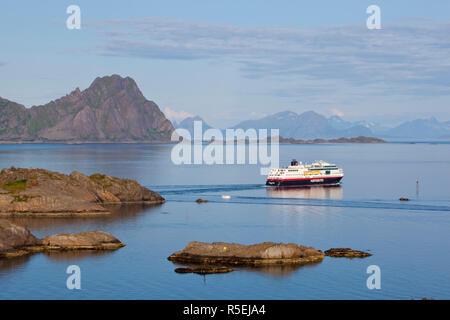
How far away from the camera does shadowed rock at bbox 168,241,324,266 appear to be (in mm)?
62312

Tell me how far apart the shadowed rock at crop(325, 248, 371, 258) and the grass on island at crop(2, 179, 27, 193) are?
53.3 meters

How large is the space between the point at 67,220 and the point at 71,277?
34.0 metres

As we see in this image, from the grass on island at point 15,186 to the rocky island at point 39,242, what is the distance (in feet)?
100

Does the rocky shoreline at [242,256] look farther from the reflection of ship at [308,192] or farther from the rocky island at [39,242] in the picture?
the reflection of ship at [308,192]

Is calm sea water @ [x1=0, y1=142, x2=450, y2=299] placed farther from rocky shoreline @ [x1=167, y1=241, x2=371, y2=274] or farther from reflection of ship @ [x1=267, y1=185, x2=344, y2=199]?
rocky shoreline @ [x1=167, y1=241, x2=371, y2=274]

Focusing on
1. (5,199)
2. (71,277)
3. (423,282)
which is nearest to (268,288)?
(423,282)

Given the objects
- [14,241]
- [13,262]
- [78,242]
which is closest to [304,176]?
[78,242]

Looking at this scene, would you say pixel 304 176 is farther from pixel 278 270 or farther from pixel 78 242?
pixel 278 270

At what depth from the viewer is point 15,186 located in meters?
99.3

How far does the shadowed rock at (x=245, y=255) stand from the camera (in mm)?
62312

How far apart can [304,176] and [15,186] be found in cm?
7548

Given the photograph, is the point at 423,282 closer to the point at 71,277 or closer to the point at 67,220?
the point at 71,277

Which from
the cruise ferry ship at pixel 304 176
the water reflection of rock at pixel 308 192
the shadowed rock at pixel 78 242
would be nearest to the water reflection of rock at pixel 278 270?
the shadowed rock at pixel 78 242
